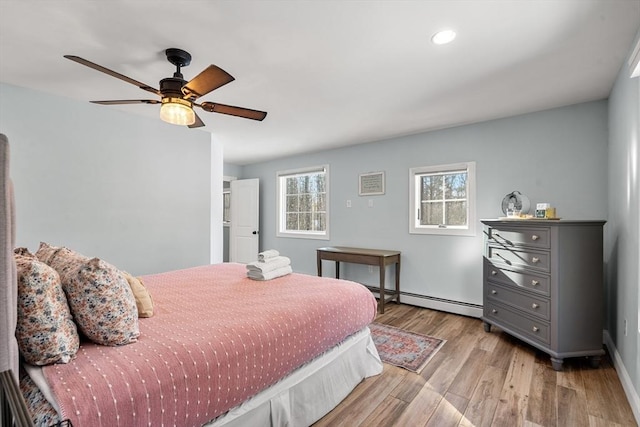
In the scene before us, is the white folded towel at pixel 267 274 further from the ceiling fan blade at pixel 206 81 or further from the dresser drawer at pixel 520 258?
the dresser drawer at pixel 520 258

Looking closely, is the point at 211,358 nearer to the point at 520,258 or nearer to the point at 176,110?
the point at 176,110

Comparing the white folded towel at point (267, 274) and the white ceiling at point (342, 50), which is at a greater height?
the white ceiling at point (342, 50)

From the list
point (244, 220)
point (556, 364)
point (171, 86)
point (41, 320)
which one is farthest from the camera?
point (244, 220)

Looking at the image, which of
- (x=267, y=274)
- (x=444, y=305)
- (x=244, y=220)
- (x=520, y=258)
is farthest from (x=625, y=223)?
(x=244, y=220)

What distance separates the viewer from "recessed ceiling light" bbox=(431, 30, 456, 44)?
1.85 metres

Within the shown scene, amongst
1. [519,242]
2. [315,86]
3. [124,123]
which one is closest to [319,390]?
[519,242]

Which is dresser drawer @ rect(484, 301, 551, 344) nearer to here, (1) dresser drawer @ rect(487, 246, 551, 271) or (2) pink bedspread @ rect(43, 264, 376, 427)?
(1) dresser drawer @ rect(487, 246, 551, 271)

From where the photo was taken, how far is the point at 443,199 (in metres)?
3.94

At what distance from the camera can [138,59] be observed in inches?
86.4

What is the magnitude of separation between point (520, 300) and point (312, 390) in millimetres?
2032

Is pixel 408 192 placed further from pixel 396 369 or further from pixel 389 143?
pixel 396 369

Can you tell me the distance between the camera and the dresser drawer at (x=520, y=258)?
247 centimetres

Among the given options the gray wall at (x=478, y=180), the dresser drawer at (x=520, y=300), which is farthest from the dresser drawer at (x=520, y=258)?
the gray wall at (x=478, y=180)

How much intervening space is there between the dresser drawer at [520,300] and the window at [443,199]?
82cm
